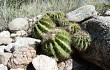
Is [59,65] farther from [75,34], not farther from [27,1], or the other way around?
[27,1]

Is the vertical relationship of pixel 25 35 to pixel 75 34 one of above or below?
below

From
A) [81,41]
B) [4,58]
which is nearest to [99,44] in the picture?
[81,41]

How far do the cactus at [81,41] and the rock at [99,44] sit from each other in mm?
79

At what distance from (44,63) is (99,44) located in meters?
0.83

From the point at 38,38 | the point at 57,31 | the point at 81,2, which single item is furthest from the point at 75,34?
the point at 81,2

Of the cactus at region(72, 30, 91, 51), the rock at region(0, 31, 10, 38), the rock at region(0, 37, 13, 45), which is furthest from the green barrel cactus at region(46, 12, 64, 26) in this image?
the rock at region(0, 31, 10, 38)

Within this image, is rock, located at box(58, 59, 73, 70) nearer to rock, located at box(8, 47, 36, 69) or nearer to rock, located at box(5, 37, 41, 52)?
rock, located at box(8, 47, 36, 69)

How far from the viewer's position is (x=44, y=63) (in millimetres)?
4020

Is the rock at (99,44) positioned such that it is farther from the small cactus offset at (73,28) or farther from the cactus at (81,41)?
the small cactus offset at (73,28)

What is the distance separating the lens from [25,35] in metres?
5.40

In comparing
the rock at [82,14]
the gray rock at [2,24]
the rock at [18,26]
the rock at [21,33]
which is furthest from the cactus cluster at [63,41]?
the gray rock at [2,24]

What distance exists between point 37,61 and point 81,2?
3.57m

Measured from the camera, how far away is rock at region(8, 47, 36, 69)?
4082 mm

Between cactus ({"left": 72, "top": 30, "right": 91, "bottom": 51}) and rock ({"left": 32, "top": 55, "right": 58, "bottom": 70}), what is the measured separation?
0.41 meters
